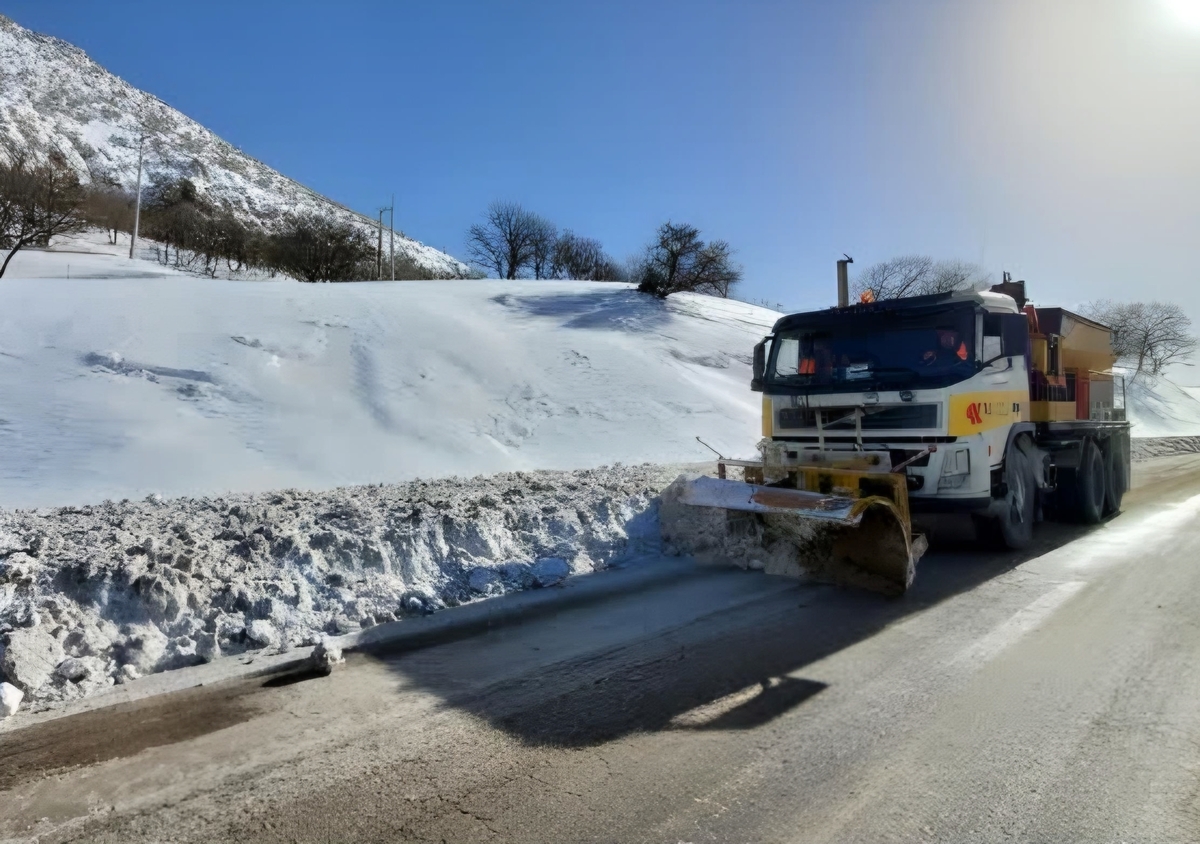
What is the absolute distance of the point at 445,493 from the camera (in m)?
8.83

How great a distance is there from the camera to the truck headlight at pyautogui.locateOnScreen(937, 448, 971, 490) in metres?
6.96

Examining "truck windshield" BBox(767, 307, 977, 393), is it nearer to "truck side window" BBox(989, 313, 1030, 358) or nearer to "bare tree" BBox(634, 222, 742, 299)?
"truck side window" BBox(989, 313, 1030, 358)

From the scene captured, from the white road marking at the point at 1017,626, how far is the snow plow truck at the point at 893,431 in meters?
→ 0.88

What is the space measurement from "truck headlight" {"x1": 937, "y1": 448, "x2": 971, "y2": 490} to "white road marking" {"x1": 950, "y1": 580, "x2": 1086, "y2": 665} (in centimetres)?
121

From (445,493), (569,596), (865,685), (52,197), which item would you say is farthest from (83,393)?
(52,197)

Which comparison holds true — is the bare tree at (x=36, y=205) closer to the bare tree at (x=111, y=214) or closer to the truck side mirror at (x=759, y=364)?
the bare tree at (x=111, y=214)

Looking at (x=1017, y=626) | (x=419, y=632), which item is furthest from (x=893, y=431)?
(x=419, y=632)

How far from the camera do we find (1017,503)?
8.07 meters

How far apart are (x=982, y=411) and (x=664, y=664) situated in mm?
4467

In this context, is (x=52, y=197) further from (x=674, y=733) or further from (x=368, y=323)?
(x=674, y=733)

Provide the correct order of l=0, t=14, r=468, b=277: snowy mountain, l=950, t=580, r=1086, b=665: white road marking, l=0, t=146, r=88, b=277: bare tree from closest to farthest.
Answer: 1. l=950, t=580, r=1086, b=665: white road marking
2. l=0, t=146, r=88, b=277: bare tree
3. l=0, t=14, r=468, b=277: snowy mountain

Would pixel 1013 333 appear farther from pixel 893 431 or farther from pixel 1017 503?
pixel 1017 503

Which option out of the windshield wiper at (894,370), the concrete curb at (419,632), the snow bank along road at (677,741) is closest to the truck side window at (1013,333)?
the windshield wiper at (894,370)

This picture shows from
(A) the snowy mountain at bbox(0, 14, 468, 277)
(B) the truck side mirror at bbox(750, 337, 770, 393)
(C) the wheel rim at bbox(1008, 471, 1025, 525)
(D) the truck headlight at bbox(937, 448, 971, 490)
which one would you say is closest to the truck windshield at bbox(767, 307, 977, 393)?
(B) the truck side mirror at bbox(750, 337, 770, 393)
